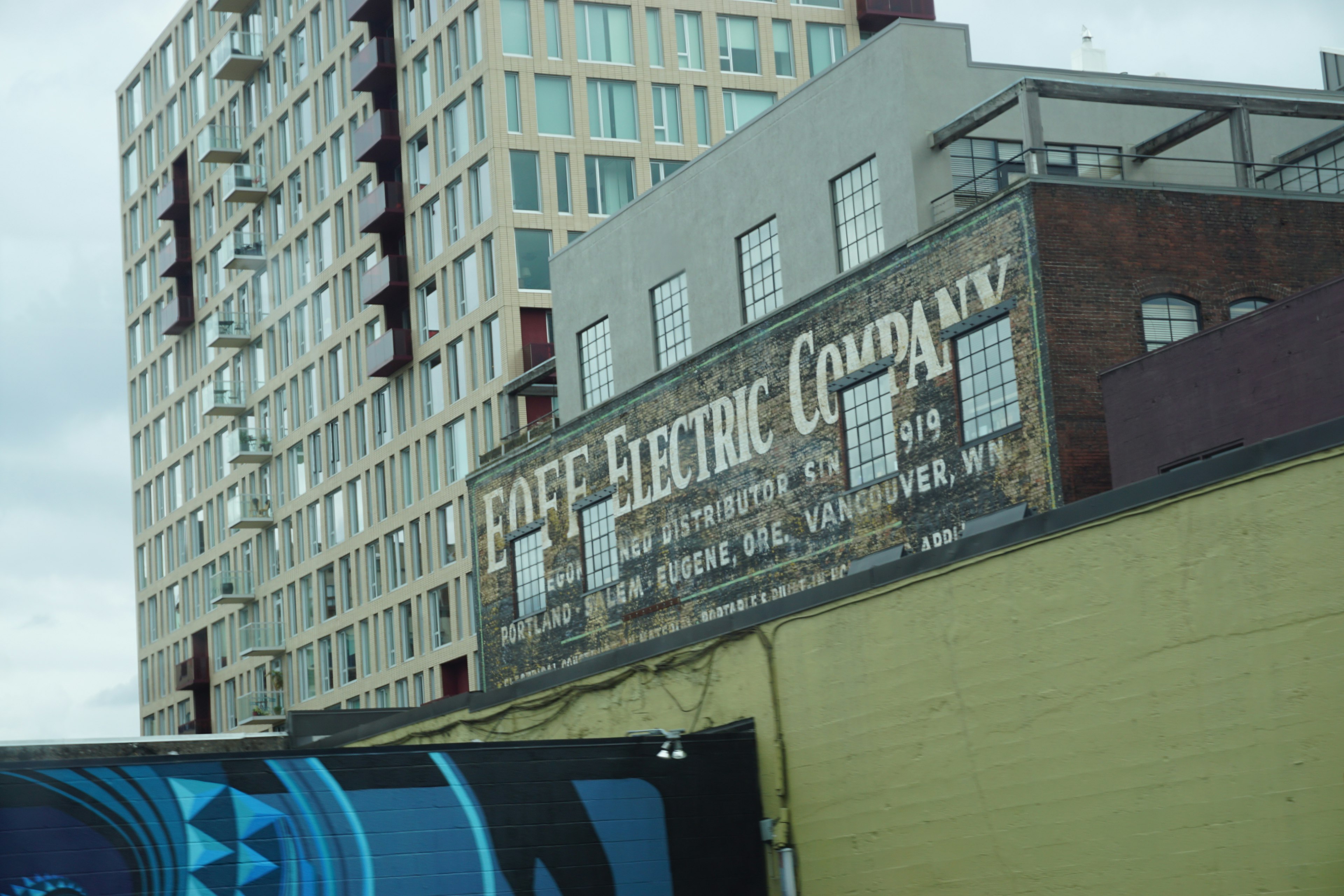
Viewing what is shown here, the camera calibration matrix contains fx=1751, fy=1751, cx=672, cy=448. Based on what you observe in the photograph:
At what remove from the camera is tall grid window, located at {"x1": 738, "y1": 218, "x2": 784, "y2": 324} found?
32000 mm

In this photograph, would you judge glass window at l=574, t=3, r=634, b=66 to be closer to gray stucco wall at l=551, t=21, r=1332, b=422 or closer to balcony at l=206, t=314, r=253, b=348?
gray stucco wall at l=551, t=21, r=1332, b=422

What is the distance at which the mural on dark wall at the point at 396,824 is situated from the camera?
1448 cm

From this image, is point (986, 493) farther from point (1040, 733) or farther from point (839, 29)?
point (839, 29)

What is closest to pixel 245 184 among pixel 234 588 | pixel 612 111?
pixel 234 588

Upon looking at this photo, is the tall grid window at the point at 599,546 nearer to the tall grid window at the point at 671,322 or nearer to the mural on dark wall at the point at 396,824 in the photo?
the tall grid window at the point at 671,322

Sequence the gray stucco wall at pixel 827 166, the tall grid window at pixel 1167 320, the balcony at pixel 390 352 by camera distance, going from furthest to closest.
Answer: the balcony at pixel 390 352 → the gray stucco wall at pixel 827 166 → the tall grid window at pixel 1167 320

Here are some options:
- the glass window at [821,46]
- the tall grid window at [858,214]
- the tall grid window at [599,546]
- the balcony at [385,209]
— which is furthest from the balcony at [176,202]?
the tall grid window at [858,214]

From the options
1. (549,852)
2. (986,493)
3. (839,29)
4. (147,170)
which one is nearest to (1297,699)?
(549,852)

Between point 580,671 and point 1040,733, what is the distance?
7.62m

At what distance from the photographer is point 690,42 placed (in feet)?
197

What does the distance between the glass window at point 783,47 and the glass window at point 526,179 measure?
10.00 meters

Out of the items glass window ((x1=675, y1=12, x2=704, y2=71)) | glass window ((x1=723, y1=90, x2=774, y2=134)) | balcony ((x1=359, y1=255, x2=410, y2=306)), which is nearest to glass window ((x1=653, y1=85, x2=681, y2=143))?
glass window ((x1=675, y1=12, x2=704, y2=71))

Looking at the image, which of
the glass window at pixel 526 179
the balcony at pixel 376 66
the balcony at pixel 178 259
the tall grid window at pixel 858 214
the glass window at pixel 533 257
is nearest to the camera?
the tall grid window at pixel 858 214

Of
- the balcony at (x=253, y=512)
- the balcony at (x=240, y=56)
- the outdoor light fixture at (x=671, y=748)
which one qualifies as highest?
the balcony at (x=240, y=56)
